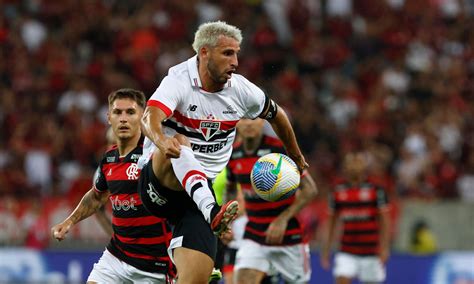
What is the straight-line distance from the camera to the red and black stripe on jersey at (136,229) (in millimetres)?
7980

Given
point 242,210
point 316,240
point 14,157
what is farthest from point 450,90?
point 242,210

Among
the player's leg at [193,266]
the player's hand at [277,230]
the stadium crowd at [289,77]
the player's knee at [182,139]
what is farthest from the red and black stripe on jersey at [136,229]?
the stadium crowd at [289,77]

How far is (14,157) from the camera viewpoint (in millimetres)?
17500

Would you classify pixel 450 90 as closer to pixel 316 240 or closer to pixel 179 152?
pixel 316 240

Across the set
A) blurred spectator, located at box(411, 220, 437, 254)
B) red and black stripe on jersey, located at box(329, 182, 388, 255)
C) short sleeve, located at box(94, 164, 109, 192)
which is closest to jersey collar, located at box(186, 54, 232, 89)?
short sleeve, located at box(94, 164, 109, 192)

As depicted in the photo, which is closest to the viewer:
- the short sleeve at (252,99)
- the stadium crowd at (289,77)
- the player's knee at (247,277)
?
the short sleeve at (252,99)

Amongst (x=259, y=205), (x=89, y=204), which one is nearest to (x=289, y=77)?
(x=259, y=205)

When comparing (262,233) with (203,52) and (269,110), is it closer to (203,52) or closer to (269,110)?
(269,110)

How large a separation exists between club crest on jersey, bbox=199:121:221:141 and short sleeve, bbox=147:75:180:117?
0.28m

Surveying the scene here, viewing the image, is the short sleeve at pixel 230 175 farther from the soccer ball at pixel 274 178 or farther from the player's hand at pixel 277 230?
the soccer ball at pixel 274 178

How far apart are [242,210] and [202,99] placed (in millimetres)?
3314

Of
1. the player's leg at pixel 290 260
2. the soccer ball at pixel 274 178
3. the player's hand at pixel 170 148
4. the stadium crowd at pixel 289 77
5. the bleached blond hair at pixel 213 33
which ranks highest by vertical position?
the stadium crowd at pixel 289 77

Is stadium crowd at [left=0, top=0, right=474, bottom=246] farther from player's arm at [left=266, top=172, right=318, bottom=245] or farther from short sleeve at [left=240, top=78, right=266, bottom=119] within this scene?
short sleeve at [left=240, top=78, right=266, bottom=119]

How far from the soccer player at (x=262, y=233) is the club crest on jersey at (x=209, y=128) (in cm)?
292
